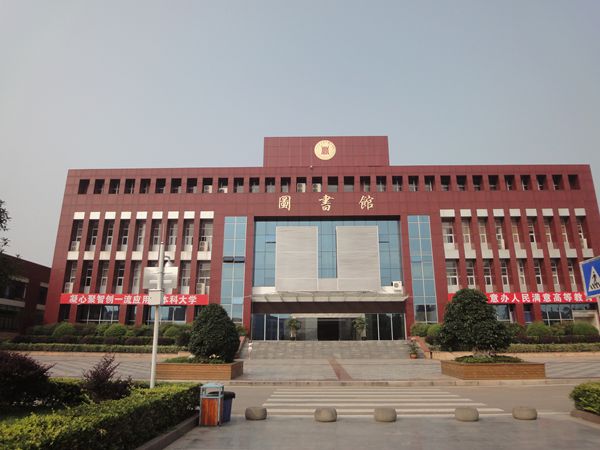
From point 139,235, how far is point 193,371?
2658 cm

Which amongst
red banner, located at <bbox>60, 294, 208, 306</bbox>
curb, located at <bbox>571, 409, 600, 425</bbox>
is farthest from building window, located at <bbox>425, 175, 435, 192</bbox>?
curb, located at <bbox>571, 409, 600, 425</bbox>

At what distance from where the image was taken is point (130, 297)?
37.9 metres

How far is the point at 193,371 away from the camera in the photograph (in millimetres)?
17469

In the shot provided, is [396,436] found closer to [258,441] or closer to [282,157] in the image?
[258,441]

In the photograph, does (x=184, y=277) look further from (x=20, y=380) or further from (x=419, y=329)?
(x=20, y=380)

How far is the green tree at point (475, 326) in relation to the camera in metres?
17.6

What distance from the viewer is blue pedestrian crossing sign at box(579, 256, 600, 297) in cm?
Answer: 755

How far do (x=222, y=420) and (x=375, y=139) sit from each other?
126ft

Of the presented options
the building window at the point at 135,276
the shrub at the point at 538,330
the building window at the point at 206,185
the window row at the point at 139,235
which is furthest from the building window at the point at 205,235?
the shrub at the point at 538,330

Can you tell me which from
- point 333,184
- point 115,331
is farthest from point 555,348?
point 115,331

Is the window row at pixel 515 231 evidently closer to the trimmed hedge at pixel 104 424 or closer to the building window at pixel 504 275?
the building window at pixel 504 275

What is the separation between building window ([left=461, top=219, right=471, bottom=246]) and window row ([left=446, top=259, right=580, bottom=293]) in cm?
199

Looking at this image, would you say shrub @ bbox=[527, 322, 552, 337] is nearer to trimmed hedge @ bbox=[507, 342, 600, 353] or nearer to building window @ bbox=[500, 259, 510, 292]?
trimmed hedge @ bbox=[507, 342, 600, 353]

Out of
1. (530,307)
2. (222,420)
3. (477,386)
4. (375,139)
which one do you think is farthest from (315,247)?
(222,420)
